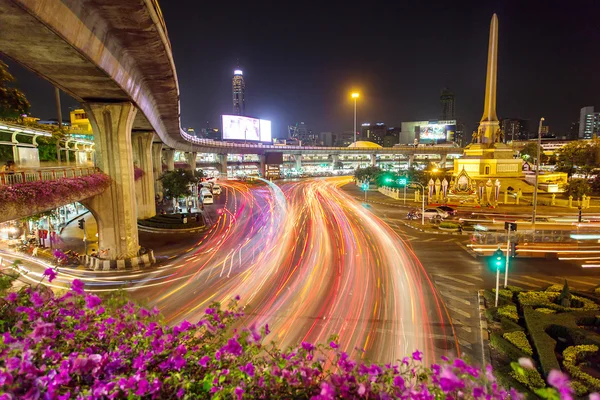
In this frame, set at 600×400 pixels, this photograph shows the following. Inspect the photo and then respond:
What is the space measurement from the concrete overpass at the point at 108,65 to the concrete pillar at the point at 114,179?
5 centimetres

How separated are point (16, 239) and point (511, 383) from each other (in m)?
33.9

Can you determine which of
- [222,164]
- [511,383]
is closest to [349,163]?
[222,164]

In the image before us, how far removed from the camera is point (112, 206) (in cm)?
2209

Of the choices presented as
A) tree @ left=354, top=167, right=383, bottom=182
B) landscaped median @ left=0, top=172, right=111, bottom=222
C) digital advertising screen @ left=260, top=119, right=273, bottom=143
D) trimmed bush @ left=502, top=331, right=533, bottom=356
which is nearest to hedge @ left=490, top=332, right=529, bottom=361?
trimmed bush @ left=502, top=331, right=533, bottom=356

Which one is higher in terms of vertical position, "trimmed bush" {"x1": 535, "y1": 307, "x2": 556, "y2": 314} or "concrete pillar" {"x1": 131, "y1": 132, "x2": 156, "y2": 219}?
"concrete pillar" {"x1": 131, "y1": 132, "x2": 156, "y2": 219}

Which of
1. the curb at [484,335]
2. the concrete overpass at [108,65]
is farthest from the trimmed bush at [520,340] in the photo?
the concrete overpass at [108,65]

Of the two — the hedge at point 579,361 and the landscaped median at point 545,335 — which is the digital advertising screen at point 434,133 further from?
the hedge at point 579,361

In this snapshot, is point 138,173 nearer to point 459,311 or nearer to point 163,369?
point 459,311

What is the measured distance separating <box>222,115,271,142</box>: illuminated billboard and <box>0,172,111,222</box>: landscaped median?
72.1m

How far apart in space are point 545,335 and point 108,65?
788 inches

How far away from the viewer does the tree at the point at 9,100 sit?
20034mm

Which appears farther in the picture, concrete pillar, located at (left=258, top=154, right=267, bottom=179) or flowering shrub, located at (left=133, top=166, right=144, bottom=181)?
concrete pillar, located at (left=258, top=154, right=267, bottom=179)

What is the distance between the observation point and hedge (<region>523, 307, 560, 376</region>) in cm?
1030

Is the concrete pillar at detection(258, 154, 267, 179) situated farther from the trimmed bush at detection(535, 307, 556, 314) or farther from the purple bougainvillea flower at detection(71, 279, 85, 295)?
the purple bougainvillea flower at detection(71, 279, 85, 295)
